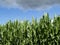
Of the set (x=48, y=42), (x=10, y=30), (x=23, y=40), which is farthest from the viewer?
(x=10, y=30)

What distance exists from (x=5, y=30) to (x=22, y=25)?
253cm

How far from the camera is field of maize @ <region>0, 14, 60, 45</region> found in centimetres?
1981

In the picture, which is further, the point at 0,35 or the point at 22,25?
the point at 0,35

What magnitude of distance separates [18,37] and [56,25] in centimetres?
447

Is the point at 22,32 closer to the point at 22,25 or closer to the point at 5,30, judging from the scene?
the point at 22,25

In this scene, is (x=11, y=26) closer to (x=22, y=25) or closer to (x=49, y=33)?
(x=22, y=25)

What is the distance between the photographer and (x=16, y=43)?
22.5 metres

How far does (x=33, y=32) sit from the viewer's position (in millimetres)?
20875

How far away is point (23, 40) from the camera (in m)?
21.5

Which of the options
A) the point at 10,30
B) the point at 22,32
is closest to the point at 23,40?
the point at 22,32

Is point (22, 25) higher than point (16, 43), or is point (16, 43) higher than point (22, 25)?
point (22, 25)

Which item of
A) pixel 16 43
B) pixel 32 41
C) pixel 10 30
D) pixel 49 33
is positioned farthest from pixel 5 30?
pixel 49 33

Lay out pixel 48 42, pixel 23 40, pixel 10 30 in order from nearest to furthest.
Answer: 1. pixel 48 42
2. pixel 23 40
3. pixel 10 30

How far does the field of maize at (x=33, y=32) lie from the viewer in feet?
65.0
